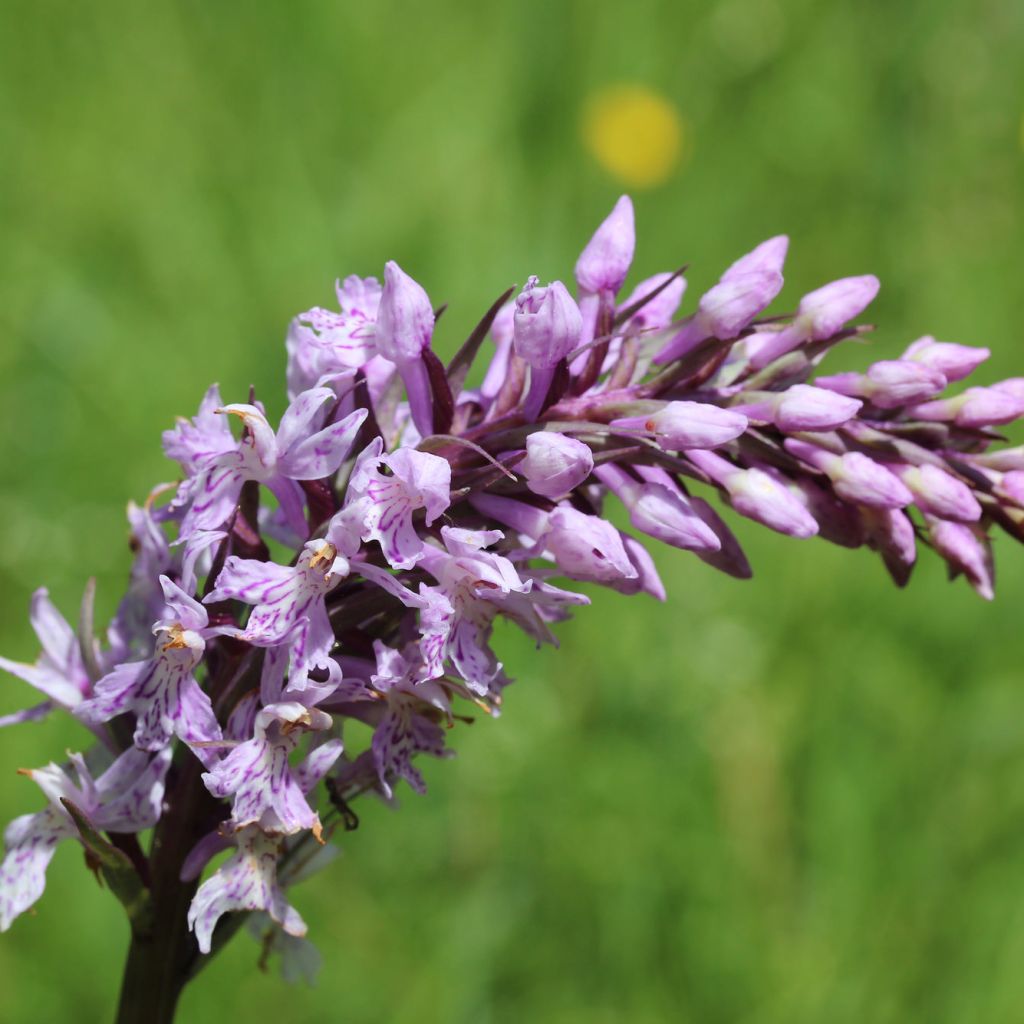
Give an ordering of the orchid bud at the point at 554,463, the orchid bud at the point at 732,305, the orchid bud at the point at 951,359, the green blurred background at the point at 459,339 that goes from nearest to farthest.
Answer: the orchid bud at the point at 554,463 < the orchid bud at the point at 732,305 < the orchid bud at the point at 951,359 < the green blurred background at the point at 459,339

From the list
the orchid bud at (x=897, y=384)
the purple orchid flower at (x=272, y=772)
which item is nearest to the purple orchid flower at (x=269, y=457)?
the purple orchid flower at (x=272, y=772)

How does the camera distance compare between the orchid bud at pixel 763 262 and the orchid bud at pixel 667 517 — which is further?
the orchid bud at pixel 763 262

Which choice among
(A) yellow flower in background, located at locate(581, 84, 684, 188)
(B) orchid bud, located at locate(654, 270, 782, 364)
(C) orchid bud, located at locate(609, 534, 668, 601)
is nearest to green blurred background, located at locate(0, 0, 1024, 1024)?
(A) yellow flower in background, located at locate(581, 84, 684, 188)

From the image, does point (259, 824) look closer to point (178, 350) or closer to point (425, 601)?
point (425, 601)

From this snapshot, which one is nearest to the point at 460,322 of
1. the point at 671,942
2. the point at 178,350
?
the point at 178,350

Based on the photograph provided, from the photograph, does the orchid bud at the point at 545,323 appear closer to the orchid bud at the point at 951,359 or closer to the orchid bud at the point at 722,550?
the orchid bud at the point at 722,550

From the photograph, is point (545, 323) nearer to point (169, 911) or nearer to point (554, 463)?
point (554, 463)

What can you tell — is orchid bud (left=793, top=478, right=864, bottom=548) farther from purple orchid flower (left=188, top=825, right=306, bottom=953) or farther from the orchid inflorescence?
purple orchid flower (left=188, top=825, right=306, bottom=953)
